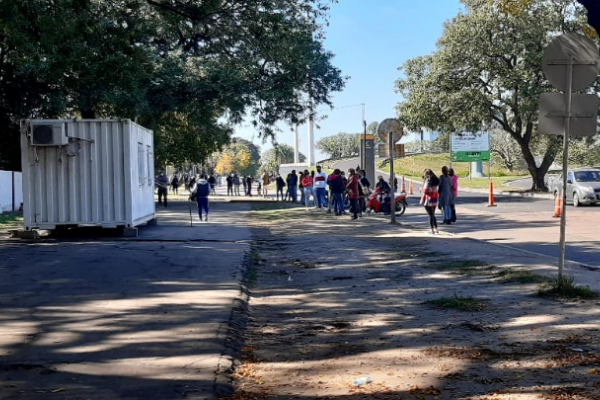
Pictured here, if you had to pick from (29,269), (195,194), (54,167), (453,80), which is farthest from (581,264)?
(453,80)

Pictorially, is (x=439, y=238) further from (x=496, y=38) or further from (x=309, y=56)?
(x=496, y=38)

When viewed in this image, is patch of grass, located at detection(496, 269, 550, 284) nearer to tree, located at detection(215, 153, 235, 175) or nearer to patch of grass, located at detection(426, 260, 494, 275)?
patch of grass, located at detection(426, 260, 494, 275)

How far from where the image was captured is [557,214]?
21.4 m

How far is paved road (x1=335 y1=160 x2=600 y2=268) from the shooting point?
13.1m

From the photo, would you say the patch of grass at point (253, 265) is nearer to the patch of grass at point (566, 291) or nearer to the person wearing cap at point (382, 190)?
the patch of grass at point (566, 291)

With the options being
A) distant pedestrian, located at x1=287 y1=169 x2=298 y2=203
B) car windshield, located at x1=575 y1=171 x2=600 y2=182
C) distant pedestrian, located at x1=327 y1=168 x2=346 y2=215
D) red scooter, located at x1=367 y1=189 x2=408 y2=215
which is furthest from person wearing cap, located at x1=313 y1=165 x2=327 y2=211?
car windshield, located at x1=575 y1=171 x2=600 y2=182

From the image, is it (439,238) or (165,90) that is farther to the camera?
(165,90)

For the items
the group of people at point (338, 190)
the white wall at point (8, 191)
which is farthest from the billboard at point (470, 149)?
the white wall at point (8, 191)

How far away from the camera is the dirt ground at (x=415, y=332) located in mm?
4883

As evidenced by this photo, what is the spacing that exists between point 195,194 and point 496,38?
22369 mm

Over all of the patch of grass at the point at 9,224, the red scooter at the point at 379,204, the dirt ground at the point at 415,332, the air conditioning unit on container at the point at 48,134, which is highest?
the air conditioning unit on container at the point at 48,134

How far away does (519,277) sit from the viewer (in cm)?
935

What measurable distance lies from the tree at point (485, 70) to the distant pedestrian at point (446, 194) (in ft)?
56.0

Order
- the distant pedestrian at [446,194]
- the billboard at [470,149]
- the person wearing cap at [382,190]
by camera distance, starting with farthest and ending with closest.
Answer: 1. the billboard at [470,149]
2. the person wearing cap at [382,190]
3. the distant pedestrian at [446,194]
